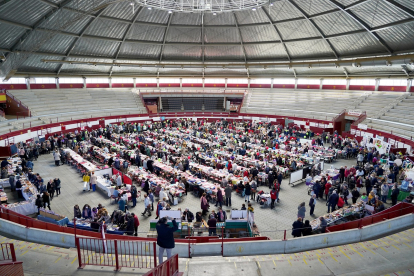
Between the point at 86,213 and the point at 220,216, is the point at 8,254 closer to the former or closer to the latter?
the point at 86,213

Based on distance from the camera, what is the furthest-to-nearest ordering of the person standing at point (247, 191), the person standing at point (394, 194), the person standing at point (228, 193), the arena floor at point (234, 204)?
the person standing at point (247, 191), the person standing at point (228, 193), the person standing at point (394, 194), the arena floor at point (234, 204)

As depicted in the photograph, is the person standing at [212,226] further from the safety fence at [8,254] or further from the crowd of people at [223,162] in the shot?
the safety fence at [8,254]

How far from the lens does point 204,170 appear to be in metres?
20.2

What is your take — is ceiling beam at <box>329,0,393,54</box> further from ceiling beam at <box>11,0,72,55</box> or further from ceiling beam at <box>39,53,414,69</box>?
ceiling beam at <box>11,0,72,55</box>

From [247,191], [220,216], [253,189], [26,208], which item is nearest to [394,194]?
[253,189]

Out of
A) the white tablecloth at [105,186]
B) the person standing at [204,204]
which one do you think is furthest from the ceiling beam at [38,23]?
the person standing at [204,204]

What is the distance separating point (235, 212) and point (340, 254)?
14.9 feet

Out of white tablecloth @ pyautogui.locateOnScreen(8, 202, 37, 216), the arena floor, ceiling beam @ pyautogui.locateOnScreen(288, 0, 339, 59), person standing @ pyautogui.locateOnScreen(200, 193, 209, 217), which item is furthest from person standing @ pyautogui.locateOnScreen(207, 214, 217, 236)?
ceiling beam @ pyautogui.locateOnScreen(288, 0, 339, 59)

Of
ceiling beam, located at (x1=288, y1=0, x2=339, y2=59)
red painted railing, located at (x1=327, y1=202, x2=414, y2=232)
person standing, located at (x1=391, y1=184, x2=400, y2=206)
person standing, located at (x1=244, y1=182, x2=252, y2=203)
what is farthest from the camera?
ceiling beam, located at (x1=288, y1=0, x2=339, y2=59)

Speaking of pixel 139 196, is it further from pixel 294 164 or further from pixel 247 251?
pixel 294 164

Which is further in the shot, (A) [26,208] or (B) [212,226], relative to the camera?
(A) [26,208]

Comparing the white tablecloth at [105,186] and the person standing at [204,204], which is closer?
the person standing at [204,204]

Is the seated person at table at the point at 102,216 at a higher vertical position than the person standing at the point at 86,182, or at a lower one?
higher

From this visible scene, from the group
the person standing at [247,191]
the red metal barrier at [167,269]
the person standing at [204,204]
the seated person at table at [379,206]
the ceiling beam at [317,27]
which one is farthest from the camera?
the ceiling beam at [317,27]
